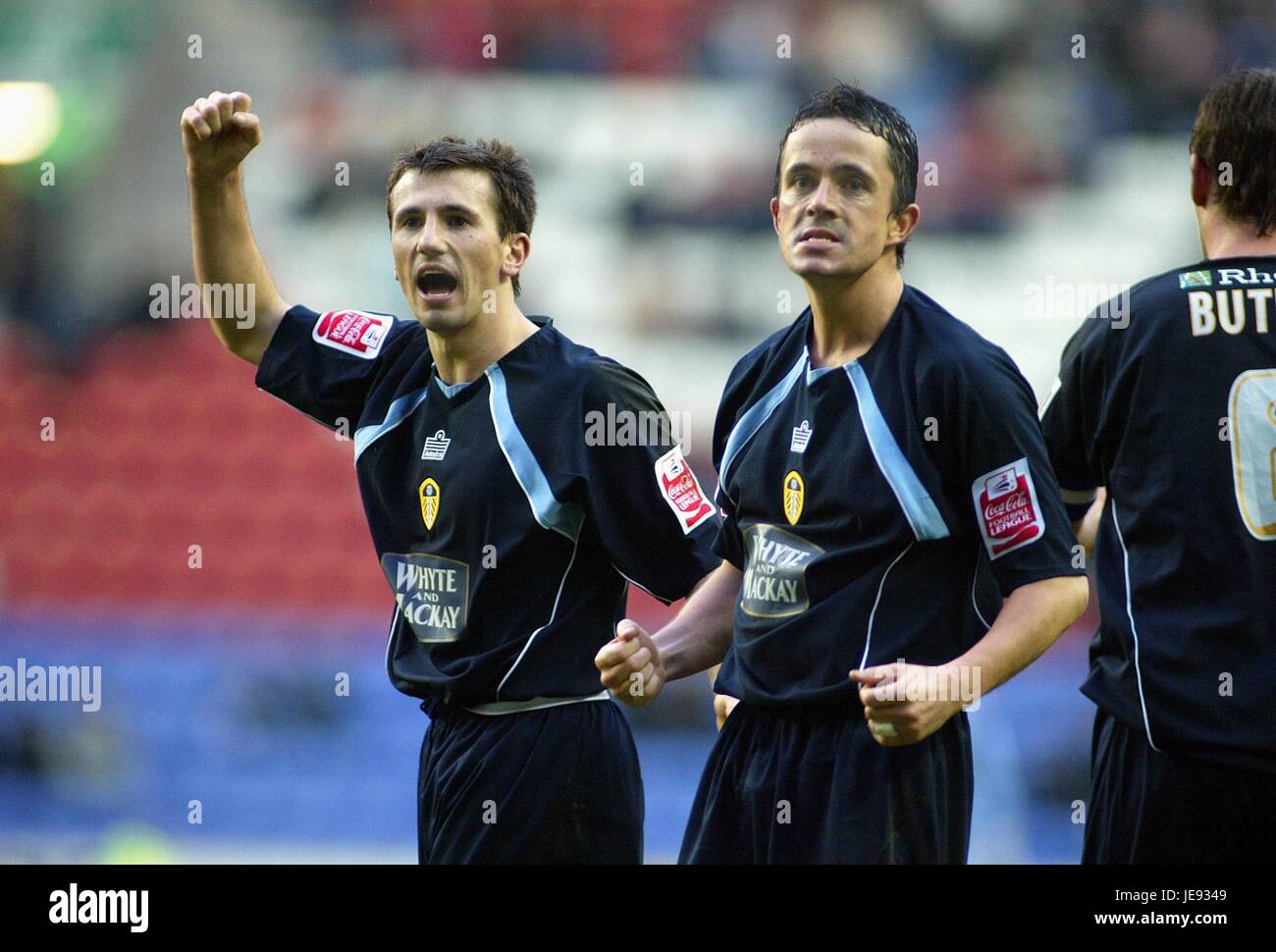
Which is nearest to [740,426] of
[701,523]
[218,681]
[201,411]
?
[701,523]

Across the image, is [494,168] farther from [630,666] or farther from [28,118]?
[28,118]

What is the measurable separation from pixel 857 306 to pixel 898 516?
447mm

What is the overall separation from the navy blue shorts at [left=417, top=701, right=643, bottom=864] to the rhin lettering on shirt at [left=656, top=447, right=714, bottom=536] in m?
0.43

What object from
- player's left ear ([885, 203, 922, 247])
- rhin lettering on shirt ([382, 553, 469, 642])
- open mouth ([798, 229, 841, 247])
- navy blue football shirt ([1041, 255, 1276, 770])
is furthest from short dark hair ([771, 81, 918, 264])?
rhin lettering on shirt ([382, 553, 469, 642])

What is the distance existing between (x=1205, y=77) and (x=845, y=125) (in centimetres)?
677

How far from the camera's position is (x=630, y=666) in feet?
9.58

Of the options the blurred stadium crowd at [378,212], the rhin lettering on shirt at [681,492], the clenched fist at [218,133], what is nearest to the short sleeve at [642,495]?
the rhin lettering on shirt at [681,492]

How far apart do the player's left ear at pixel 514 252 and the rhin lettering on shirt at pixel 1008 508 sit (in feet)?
4.18

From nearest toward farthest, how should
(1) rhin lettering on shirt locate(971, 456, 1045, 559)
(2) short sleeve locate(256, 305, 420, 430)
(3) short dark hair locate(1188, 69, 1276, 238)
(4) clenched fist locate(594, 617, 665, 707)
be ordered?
1. (1) rhin lettering on shirt locate(971, 456, 1045, 559)
2. (4) clenched fist locate(594, 617, 665, 707)
3. (3) short dark hair locate(1188, 69, 1276, 238)
4. (2) short sleeve locate(256, 305, 420, 430)

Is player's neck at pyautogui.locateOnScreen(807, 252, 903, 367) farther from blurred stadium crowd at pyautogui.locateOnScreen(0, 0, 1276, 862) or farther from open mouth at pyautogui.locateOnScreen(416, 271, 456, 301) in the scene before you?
blurred stadium crowd at pyautogui.locateOnScreen(0, 0, 1276, 862)

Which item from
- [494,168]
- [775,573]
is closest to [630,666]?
[775,573]

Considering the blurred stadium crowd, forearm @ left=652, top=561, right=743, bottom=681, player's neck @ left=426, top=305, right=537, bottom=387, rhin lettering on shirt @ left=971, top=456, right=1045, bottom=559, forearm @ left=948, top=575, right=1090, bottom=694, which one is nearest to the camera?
forearm @ left=948, top=575, right=1090, bottom=694

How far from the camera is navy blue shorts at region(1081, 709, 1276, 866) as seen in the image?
2.87 m

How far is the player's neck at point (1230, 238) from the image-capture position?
304 cm
